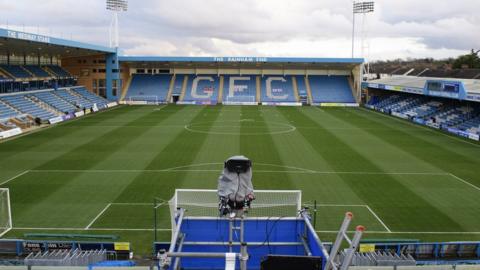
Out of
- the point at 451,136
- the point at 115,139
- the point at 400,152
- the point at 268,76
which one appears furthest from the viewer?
the point at 268,76

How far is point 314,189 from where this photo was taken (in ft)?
71.9

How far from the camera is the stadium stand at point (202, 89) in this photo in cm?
6862

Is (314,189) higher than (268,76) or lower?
lower

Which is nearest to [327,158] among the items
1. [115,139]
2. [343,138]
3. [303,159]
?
[303,159]

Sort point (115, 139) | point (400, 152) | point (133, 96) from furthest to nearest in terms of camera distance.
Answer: point (133, 96), point (115, 139), point (400, 152)

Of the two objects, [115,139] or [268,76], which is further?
[268,76]

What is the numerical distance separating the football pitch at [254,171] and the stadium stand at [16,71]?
1286 cm

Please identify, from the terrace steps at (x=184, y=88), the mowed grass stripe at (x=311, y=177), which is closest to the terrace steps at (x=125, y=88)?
the terrace steps at (x=184, y=88)

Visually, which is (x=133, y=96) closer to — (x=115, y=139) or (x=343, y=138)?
(x=115, y=139)

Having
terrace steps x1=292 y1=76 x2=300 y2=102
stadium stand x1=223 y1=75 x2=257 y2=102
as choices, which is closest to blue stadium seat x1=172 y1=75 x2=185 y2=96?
stadium stand x1=223 y1=75 x2=257 y2=102

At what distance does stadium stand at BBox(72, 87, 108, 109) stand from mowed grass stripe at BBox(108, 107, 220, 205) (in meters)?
25.3

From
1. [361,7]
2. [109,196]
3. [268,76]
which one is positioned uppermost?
[361,7]

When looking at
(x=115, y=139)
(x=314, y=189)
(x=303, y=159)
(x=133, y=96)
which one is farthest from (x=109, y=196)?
(x=133, y=96)

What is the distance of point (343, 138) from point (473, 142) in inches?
406
